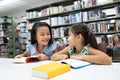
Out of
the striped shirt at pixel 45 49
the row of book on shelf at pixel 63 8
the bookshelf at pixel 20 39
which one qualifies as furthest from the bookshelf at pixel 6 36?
the striped shirt at pixel 45 49

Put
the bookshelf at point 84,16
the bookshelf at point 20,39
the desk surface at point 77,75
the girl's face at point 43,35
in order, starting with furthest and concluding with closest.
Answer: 1. the bookshelf at point 20,39
2. the bookshelf at point 84,16
3. the girl's face at point 43,35
4. the desk surface at point 77,75

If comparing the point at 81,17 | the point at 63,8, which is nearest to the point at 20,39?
the point at 63,8

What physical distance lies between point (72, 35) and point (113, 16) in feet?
8.10

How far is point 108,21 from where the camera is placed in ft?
12.4

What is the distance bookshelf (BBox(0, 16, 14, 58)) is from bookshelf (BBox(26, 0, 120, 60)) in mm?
2091

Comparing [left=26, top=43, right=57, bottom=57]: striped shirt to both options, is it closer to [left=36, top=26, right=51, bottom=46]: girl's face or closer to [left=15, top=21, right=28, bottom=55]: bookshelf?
[left=36, top=26, right=51, bottom=46]: girl's face

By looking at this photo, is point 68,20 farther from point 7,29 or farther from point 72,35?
point 7,29

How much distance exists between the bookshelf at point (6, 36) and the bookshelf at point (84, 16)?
6.86ft

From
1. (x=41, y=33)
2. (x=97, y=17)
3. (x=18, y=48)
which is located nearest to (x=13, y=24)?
(x=18, y=48)

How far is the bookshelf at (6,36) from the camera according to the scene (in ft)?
22.1

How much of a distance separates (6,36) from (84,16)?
404cm

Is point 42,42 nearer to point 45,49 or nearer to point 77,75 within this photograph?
point 45,49

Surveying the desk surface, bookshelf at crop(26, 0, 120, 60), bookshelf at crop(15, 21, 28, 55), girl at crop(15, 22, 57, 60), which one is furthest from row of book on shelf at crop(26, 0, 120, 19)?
the desk surface

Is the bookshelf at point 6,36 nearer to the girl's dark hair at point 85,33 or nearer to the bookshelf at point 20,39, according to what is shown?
the bookshelf at point 20,39
